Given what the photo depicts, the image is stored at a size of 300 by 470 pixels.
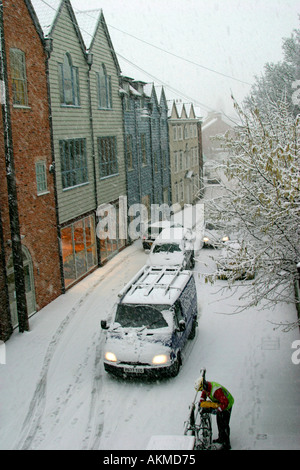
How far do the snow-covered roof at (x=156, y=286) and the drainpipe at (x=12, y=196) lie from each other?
10.6ft

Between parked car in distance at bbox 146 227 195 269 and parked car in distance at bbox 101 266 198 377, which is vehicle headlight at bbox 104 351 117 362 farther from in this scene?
parked car in distance at bbox 146 227 195 269

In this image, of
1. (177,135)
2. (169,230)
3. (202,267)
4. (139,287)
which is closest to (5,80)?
(139,287)

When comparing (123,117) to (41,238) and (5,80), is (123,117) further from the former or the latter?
(5,80)

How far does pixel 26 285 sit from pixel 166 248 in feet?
21.7

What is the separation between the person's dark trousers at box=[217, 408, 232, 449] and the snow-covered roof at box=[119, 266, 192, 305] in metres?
4.01

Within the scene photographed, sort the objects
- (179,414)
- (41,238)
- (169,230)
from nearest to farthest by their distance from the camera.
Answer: (179,414) → (41,238) → (169,230)

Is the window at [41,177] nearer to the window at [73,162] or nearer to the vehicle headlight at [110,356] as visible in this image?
the window at [73,162]

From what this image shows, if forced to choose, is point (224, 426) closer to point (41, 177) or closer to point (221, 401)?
point (221, 401)

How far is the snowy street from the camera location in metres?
8.91

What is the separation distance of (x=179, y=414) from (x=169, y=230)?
12.4 m

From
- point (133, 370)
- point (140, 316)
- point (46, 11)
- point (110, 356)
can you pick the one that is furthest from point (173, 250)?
point (46, 11)

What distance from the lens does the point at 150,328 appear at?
37.4 feet

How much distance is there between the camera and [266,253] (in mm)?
8625

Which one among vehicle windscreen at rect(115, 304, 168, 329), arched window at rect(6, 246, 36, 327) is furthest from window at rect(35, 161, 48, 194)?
vehicle windscreen at rect(115, 304, 168, 329)
